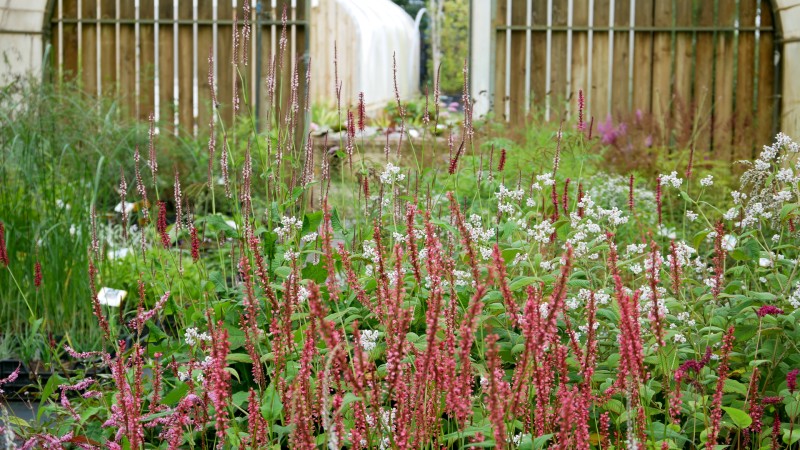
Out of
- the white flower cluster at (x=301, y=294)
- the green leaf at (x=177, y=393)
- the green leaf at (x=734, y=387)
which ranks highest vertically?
the white flower cluster at (x=301, y=294)

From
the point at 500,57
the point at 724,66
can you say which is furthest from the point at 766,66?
the point at 500,57

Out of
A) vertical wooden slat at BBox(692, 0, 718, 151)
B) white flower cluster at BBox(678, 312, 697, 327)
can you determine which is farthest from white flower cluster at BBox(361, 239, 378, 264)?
vertical wooden slat at BBox(692, 0, 718, 151)

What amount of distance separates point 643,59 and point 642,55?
34 millimetres

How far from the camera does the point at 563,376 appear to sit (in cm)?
184

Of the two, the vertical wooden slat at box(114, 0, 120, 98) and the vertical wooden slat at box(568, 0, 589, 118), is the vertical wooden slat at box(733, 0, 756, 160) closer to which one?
the vertical wooden slat at box(568, 0, 589, 118)

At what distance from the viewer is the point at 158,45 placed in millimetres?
9367

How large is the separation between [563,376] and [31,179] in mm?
2962

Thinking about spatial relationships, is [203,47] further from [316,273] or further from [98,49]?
[316,273]

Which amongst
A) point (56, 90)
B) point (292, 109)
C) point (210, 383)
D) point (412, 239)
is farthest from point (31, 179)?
point (56, 90)

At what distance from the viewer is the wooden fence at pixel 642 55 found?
8.80m

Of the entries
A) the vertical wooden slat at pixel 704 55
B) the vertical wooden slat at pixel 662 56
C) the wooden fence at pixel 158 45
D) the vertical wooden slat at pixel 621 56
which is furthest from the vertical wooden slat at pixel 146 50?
the vertical wooden slat at pixel 704 55

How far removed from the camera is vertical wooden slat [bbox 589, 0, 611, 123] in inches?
349

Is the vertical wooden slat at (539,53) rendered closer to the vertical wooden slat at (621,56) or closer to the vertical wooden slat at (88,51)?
the vertical wooden slat at (621,56)

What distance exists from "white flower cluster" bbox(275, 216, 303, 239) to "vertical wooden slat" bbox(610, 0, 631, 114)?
6296 mm
